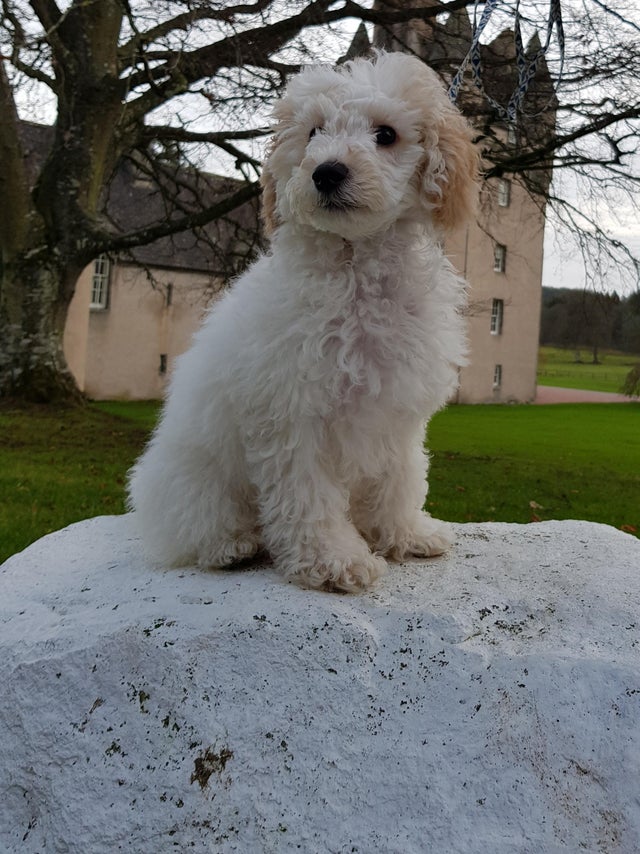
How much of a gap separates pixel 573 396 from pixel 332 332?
24.9 m

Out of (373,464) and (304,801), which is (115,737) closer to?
(304,801)

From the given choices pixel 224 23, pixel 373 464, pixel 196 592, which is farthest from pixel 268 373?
pixel 224 23

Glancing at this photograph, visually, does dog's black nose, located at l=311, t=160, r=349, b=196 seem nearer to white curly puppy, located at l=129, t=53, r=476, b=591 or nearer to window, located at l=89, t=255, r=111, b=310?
white curly puppy, located at l=129, t=53, r=476, b=591

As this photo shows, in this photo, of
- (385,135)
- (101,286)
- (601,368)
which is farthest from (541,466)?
(101,286)

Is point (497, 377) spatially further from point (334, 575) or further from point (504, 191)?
point (334, 575)

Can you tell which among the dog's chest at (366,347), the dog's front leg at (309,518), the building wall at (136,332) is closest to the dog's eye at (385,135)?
the dog's chest at (366,347)

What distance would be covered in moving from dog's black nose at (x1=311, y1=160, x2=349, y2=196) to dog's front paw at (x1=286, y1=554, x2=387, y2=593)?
58.5 inches

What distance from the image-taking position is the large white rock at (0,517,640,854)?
2.25 meters

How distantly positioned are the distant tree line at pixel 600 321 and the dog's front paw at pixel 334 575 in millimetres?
8984

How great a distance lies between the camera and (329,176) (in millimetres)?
2662

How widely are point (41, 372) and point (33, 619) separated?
1094cm

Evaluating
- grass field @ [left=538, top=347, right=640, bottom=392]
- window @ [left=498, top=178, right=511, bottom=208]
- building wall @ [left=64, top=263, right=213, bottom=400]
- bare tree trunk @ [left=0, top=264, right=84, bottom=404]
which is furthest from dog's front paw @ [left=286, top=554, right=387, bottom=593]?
building wall @ [left=64, top=263, right=213, bottom=400]

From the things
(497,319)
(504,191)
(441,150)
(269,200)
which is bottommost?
(269,200)

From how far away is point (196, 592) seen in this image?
304 cm
